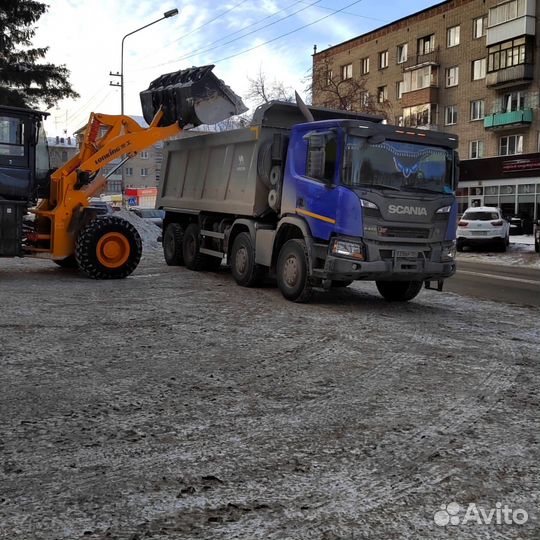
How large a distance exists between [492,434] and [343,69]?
51268 millimetres

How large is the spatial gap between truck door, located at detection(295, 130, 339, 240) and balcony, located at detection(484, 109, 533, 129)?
3151 centimetres

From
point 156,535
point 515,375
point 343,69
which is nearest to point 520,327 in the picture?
point 515,375

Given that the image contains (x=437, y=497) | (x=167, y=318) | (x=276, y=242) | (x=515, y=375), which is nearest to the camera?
(x=437, y=497)

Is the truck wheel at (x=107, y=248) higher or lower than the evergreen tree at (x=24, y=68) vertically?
lower

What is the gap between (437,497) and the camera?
3.30m

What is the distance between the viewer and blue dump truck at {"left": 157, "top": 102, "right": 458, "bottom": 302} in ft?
28.6

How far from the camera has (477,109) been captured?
134 feet

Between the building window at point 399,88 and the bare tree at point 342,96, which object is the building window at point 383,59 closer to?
the building window at point 399,88

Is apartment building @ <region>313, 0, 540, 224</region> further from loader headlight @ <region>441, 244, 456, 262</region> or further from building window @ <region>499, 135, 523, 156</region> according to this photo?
loader headlight @ <region>441, 244, 456, 262</region>

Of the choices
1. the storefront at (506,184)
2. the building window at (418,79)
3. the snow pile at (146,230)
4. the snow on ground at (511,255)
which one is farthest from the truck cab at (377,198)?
the building window at (418,79)

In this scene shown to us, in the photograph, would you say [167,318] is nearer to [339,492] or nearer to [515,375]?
[515,375]

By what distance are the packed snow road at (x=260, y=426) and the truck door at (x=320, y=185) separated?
1.59m

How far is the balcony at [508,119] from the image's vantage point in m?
36.5

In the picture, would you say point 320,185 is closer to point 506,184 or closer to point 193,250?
point 193,250
